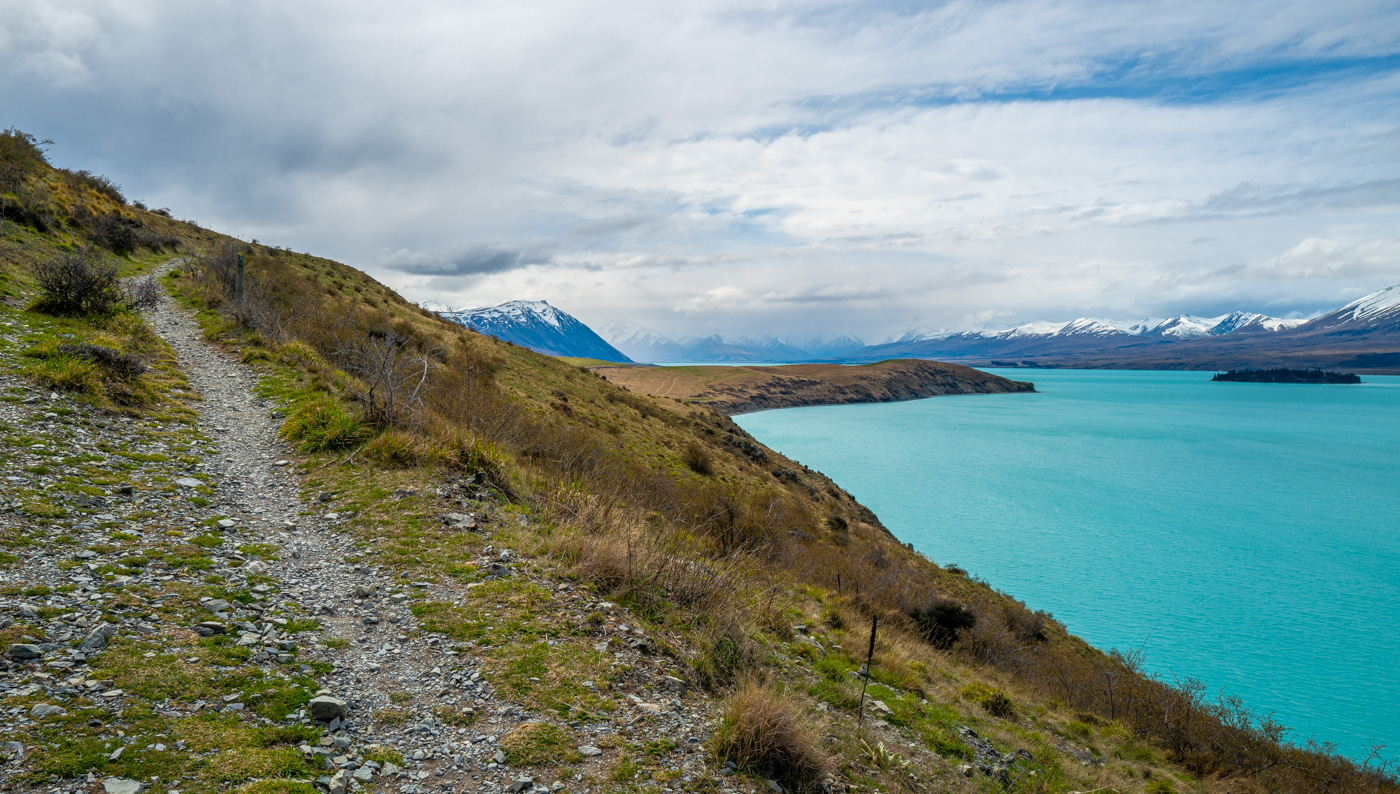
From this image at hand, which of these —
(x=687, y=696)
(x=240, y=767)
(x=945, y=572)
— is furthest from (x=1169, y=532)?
(x=240, y=767)

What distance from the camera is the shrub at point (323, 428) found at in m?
10.6

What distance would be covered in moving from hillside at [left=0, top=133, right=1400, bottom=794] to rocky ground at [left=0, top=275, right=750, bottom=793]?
26 mm

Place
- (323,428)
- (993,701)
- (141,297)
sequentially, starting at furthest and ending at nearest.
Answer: (141,297), (323,428), (993,701)

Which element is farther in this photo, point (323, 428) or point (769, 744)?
point (323, 428)

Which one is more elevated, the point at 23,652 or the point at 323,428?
the point at 323,428

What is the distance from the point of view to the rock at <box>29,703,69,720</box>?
3.61 m

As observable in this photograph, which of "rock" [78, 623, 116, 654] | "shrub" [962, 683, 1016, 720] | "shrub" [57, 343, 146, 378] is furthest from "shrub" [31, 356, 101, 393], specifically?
"shrub" [962, 683, 1016, 720]

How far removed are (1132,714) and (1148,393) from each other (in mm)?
203403

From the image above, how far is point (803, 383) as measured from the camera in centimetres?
15862

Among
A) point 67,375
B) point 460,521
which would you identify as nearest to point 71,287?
point 67,375

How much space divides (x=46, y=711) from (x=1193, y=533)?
57.5 meters

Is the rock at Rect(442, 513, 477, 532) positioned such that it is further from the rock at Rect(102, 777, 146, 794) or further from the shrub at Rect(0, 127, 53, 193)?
the shrub at Rect(0, 127, 53, 193)

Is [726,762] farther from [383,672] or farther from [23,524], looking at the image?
[23,524]

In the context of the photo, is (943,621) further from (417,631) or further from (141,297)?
(141,297)
